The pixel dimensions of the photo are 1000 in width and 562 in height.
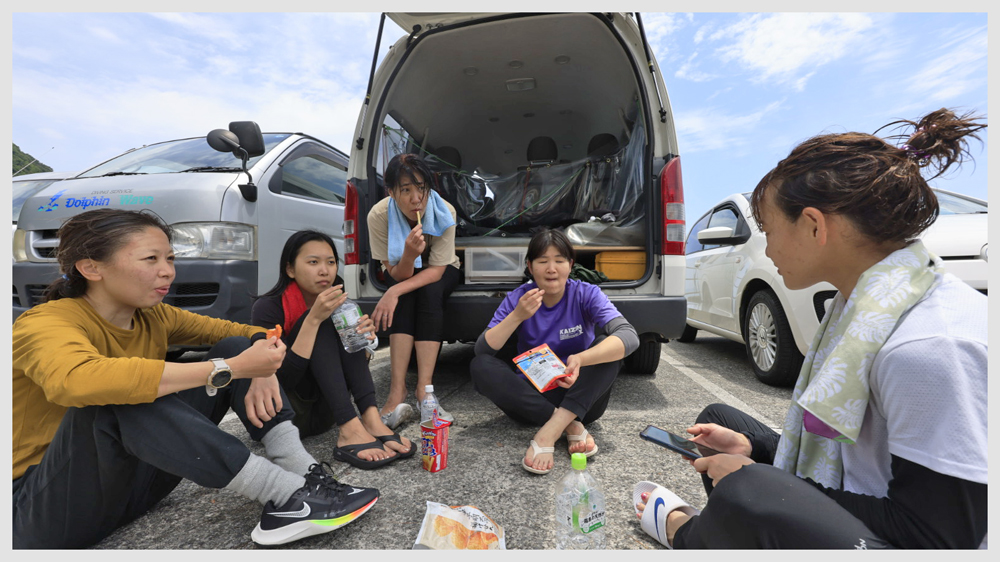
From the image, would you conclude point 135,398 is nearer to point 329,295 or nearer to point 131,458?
point 131,458

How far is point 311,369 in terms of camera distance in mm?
2172

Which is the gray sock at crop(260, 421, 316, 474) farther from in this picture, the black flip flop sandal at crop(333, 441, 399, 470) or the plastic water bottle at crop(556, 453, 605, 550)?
the plastic water bottle at crop(556, 453, 605, 550)

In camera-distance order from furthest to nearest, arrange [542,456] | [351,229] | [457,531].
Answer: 1. [351,229]
2. [542,456]
3. [457,531]

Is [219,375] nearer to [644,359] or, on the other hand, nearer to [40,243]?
[644,359]

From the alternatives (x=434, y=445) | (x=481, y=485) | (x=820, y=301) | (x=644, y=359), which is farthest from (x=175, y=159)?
(x=820, y=301)

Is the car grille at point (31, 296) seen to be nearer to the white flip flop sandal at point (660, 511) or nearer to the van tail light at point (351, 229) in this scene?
the van tail light at point (351, 229)

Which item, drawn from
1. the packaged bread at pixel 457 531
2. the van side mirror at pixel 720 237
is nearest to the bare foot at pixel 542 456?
the packaged bread at pixel 457 531

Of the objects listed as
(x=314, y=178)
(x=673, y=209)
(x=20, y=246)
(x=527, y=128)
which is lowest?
(x=20, y=246)

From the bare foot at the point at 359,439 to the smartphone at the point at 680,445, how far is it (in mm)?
1141

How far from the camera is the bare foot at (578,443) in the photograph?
2.14 metres

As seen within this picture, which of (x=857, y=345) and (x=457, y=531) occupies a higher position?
(x=857, y=345)

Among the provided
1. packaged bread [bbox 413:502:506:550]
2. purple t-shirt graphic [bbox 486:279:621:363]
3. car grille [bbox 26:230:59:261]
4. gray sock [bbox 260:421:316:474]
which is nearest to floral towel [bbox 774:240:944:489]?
packaged bread [bbox 413:502:506:550]

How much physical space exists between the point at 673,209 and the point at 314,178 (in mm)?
3033

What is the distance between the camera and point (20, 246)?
3.59m
